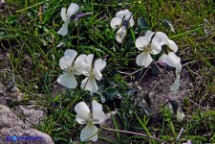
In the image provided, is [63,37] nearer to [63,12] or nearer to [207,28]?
[63,12]

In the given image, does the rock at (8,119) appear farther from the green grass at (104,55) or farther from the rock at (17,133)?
the green grass at (104,55)

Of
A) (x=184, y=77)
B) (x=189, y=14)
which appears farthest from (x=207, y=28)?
(x=184, y=77)

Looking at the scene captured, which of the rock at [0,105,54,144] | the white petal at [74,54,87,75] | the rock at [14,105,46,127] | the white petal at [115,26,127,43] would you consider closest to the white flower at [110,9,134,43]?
the white petal at [115,26,127,43]

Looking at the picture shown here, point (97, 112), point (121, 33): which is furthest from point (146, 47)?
point (97, 112)

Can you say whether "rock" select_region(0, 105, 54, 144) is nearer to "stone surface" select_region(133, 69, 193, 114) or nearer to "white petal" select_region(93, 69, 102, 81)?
"white petal" select_region(93, 69, 102, 81)

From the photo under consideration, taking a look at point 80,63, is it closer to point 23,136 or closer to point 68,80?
point 68,80
